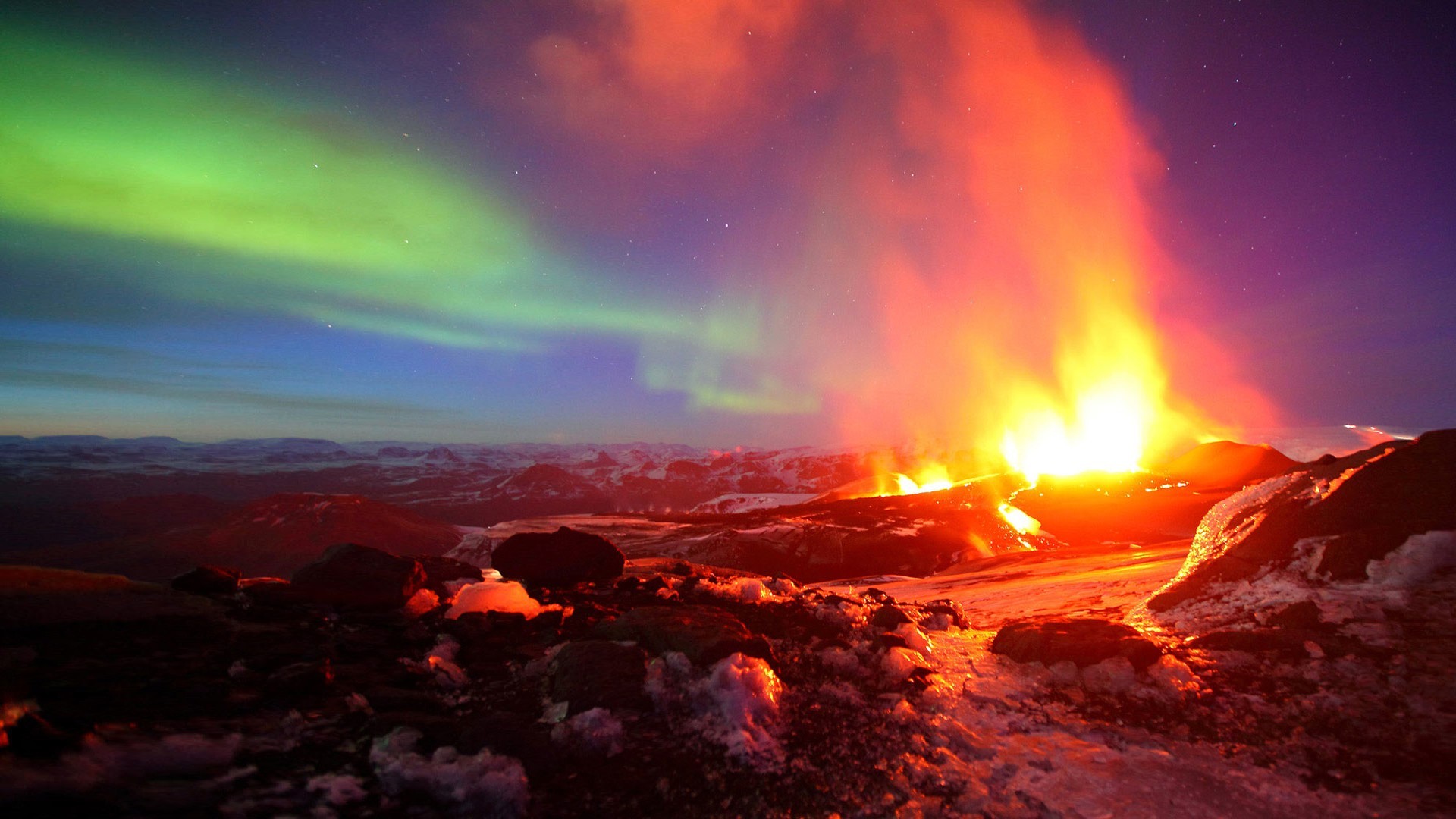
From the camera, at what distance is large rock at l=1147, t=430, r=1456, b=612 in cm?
859

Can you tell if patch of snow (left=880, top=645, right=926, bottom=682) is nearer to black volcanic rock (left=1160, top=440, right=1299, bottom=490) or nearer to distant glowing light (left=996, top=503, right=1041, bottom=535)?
distant glowing light (left=996, top=503, right=1041, bottom=535)

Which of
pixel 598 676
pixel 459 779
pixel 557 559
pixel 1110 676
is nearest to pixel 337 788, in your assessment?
pixel 459 779

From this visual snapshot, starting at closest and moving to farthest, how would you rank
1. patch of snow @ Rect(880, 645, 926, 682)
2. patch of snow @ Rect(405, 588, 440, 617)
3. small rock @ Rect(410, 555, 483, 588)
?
1. patch of snow @ Rect(880, 645, 926, 682)
2. patch of snow @ Rect(405, 588, 440, 617)
3. small rock @ Rect(410, 555, 483, 588)

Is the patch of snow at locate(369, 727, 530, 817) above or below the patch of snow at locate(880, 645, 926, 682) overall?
above

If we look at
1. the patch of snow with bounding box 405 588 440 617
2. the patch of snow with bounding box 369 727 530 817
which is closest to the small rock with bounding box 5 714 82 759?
the patch of snow with bounding box 369 727 530 817

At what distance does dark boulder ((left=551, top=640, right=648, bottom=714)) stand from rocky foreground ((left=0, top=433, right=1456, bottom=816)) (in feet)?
0.12

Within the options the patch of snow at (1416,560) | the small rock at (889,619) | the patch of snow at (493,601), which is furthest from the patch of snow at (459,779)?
the patch of snow at (1416,560)

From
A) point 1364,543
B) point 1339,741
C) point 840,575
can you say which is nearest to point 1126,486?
point 840,575

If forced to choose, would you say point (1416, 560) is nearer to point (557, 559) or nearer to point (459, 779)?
point (459, 779)

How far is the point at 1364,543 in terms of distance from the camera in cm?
864

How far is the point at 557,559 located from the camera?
13.0 metres

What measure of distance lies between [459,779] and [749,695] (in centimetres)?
314

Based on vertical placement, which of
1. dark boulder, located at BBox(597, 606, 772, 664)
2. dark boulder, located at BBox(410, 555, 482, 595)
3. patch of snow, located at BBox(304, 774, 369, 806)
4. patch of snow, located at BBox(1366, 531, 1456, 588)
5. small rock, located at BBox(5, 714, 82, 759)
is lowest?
dark boulder, located at BBox(410, 555, 482, 595)

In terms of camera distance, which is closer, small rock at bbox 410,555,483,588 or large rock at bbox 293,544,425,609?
large rock at bbox 293,544,425,609
